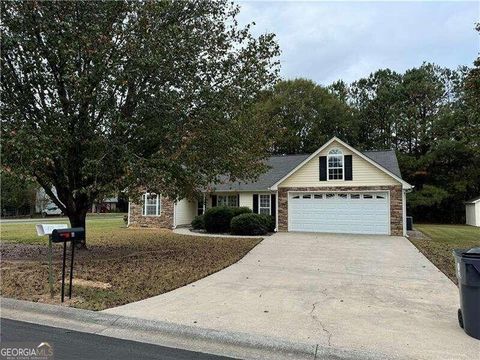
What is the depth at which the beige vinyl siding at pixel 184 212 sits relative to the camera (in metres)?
25.9

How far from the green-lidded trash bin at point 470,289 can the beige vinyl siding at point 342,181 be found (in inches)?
635

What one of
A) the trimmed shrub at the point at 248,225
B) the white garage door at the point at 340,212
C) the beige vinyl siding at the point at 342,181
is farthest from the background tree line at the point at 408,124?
the trimmed shrub at the point at 248,225

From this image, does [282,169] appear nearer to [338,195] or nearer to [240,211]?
[240,211]

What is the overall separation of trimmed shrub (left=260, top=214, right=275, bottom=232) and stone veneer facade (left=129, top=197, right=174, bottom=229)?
6.62 m

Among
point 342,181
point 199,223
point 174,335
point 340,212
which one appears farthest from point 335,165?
point 174,335

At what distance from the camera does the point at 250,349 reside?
16.2ft

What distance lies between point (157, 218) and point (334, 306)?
Answer: 66.9ft

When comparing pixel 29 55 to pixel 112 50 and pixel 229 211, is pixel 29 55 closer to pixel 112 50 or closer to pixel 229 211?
pixel 112 50

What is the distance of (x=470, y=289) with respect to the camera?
5.18 meters

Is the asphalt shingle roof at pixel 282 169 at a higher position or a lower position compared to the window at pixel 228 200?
higher

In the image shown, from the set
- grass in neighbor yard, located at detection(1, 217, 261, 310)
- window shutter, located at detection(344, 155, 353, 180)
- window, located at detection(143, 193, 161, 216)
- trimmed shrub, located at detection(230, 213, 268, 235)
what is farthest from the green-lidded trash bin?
window, located at detection(143, 193, 161, 216)

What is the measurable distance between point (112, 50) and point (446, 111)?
36078 millimetres

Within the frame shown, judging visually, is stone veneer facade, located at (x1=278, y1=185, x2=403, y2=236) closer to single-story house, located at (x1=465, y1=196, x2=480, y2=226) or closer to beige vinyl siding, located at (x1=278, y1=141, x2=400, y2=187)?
beige vinyl siding, located at (x1=278, y1=141, x2=400, y2=187)

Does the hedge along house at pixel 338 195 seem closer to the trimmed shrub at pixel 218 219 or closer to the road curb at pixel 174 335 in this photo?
the trimmed shrub at pixel 218 219
